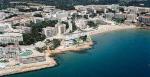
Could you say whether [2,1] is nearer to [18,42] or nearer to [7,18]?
[7,18]

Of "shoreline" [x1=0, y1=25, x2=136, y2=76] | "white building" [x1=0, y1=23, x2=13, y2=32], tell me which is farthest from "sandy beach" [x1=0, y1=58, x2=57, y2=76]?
"white building" [x1=0, y1=23, x2=13, y2=32]

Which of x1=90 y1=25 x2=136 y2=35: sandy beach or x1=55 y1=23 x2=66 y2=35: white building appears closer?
x1=55 y1=23 x2=66 y2=35: white building

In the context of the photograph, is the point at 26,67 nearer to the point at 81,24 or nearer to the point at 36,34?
the point at 36,34

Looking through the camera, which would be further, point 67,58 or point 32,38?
point 32,38

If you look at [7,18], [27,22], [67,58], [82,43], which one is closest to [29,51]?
[67,58]

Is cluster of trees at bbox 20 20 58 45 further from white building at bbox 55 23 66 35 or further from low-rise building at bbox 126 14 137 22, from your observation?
low-rise building at bbox 126 14 137 22

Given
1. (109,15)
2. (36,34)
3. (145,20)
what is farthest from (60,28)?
(145,20)

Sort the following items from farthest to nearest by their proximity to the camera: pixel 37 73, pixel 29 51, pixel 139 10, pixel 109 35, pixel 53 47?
pixel 139 10 → pixel 109 35 → pixel 53 47 → pixel 29 51 → pixel 37 73

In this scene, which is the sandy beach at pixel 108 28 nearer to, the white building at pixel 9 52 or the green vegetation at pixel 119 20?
the green vegetation at pixel 119 20
